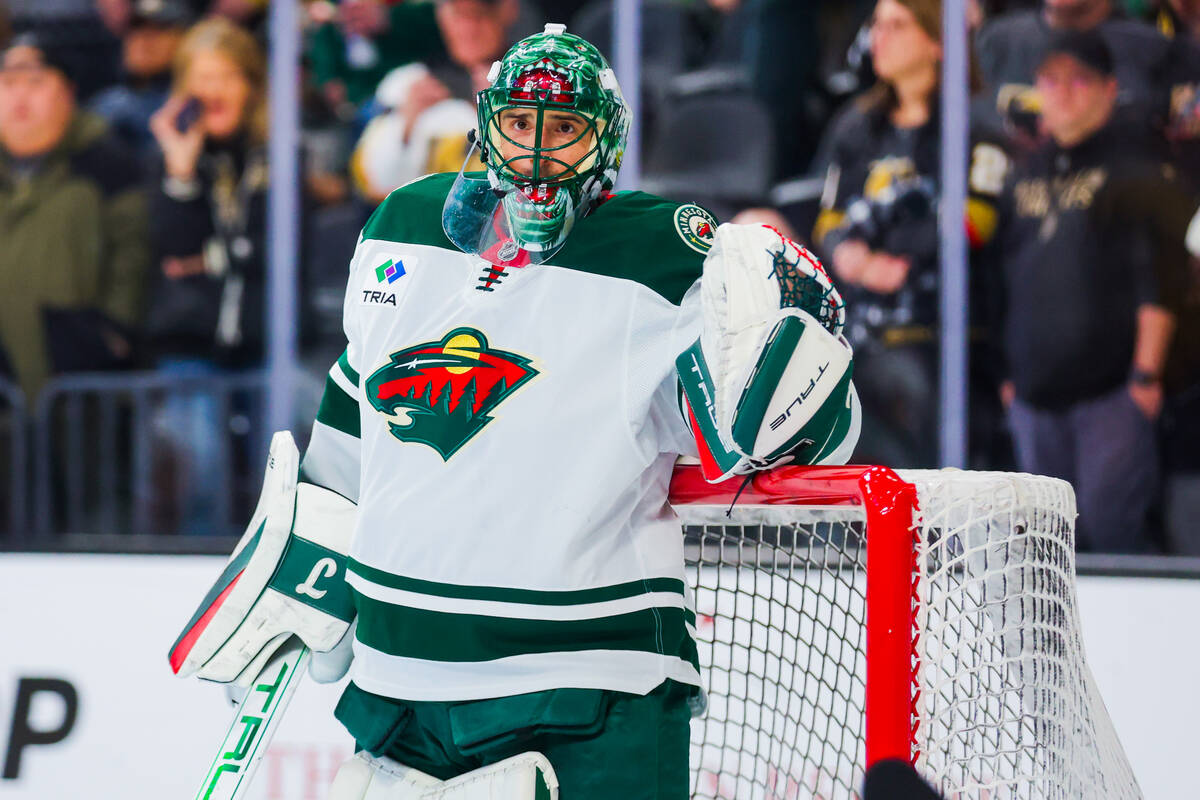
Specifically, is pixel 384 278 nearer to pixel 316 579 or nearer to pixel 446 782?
pixel 316 579

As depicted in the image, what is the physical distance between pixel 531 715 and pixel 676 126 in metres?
2.94

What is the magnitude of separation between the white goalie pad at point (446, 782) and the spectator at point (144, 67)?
3557 mm

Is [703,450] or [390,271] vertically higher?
[390,271]

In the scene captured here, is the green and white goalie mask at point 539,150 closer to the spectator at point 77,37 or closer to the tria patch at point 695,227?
the tria patch at point 695,227

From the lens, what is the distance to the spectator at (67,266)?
4.29 m

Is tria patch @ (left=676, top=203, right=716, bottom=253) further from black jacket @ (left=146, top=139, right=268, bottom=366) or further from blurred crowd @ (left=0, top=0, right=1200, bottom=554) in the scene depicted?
black jacket @ (left=146, top=139, right=268, bottom=366)

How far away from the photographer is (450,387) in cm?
130

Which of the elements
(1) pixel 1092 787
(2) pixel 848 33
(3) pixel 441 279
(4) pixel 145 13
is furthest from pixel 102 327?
(1) pixel 1092 787

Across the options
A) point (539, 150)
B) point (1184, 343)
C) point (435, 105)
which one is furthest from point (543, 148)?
point (435, 105)

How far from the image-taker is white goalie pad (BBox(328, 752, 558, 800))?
124 centimetres

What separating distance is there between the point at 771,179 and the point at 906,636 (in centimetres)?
287

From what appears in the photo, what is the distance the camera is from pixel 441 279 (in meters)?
1.35

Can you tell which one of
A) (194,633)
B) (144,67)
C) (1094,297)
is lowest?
(194,633)

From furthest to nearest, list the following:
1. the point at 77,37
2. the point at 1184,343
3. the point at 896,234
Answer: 1. the point at 77,37
2. the point at 896,234
3. the point at 1184,343
